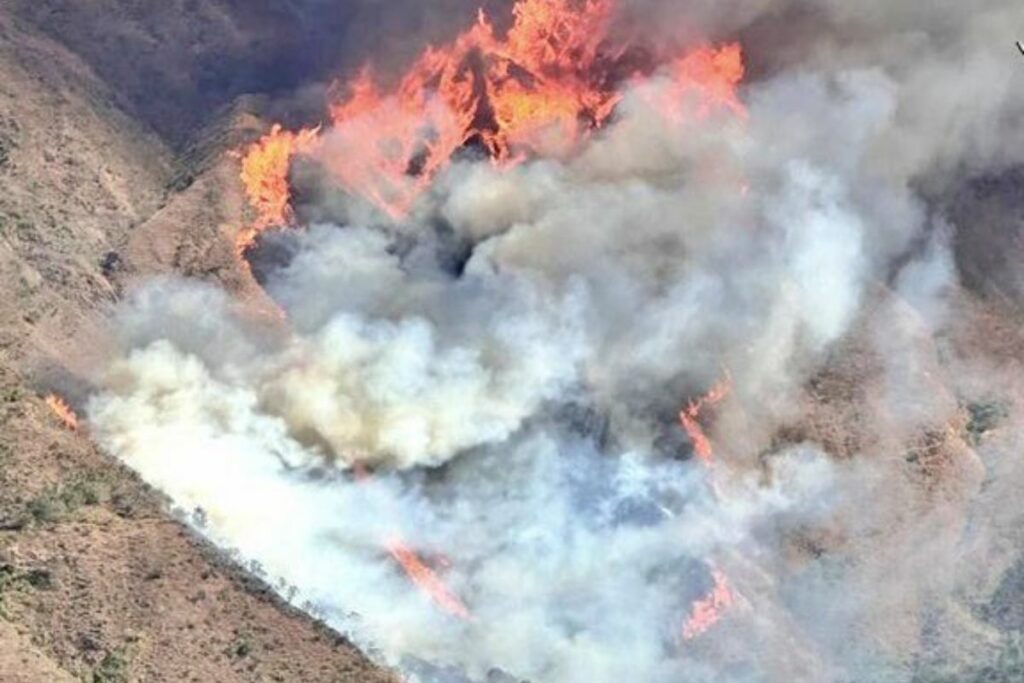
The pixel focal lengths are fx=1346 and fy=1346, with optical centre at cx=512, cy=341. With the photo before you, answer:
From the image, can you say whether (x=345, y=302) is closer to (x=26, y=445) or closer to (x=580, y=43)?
(x=26, y=445)

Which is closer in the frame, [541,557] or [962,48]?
[541,557]

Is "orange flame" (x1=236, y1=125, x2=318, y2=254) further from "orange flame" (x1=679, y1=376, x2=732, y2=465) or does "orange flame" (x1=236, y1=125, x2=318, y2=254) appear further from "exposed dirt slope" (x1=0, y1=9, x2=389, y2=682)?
"orange flame" (x1=679, y1=376, x2=732, y2=465)

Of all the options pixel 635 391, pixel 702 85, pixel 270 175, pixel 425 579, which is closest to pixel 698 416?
pixel 635 391

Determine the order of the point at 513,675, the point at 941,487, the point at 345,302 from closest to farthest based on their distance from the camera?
the point at 513,675, the point at 345,302, the point at 941,487

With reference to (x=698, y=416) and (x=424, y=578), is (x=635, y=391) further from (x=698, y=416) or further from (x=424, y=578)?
(x=424, y=578)

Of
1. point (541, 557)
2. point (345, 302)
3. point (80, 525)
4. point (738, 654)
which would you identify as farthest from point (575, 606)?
point (80, 525)

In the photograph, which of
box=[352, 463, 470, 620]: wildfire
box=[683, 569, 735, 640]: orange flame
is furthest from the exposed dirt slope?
box=[683, 569, 735, 640]: orange flame

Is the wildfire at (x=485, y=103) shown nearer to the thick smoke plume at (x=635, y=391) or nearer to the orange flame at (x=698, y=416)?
the thick smoke plume at (x=635, y=391)

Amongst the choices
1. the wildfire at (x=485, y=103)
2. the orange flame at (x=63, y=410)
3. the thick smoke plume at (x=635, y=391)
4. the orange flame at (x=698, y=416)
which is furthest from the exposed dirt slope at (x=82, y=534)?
the orange flame at (x=698, y=416)
